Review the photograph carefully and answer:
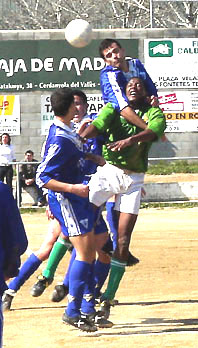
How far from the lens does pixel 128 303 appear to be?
9.65 metres

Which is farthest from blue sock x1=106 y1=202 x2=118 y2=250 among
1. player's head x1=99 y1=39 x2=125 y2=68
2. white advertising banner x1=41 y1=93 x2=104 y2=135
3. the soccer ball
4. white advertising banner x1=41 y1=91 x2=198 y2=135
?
white advertising banner x1=41 y1=91 x2=198 y2=135

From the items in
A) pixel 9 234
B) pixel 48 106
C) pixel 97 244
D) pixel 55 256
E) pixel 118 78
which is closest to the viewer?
pixel 9 234

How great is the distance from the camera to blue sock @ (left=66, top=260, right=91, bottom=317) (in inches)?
318

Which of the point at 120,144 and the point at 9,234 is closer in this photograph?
the point at 9,234

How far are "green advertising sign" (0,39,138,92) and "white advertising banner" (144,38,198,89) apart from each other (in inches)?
22.7

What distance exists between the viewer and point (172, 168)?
29.0 m

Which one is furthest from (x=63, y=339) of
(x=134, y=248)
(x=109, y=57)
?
(x=134, y=248)

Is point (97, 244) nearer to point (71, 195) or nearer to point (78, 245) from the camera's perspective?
point (78, 245)

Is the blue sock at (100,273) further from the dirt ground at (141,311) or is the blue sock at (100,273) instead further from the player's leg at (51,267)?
the player's leg at (51,267)

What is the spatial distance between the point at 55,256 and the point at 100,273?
454 millimetres

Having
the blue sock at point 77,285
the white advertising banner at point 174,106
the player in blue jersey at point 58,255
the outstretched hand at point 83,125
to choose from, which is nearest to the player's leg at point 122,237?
the player in blue jersey at point 58,255

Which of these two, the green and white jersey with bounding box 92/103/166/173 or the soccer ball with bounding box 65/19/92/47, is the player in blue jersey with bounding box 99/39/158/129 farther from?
the soccer ball with bounding box 65/19/92/47

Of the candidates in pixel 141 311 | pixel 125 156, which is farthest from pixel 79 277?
pixel 141 311

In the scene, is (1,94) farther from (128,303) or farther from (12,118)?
(128,303)
